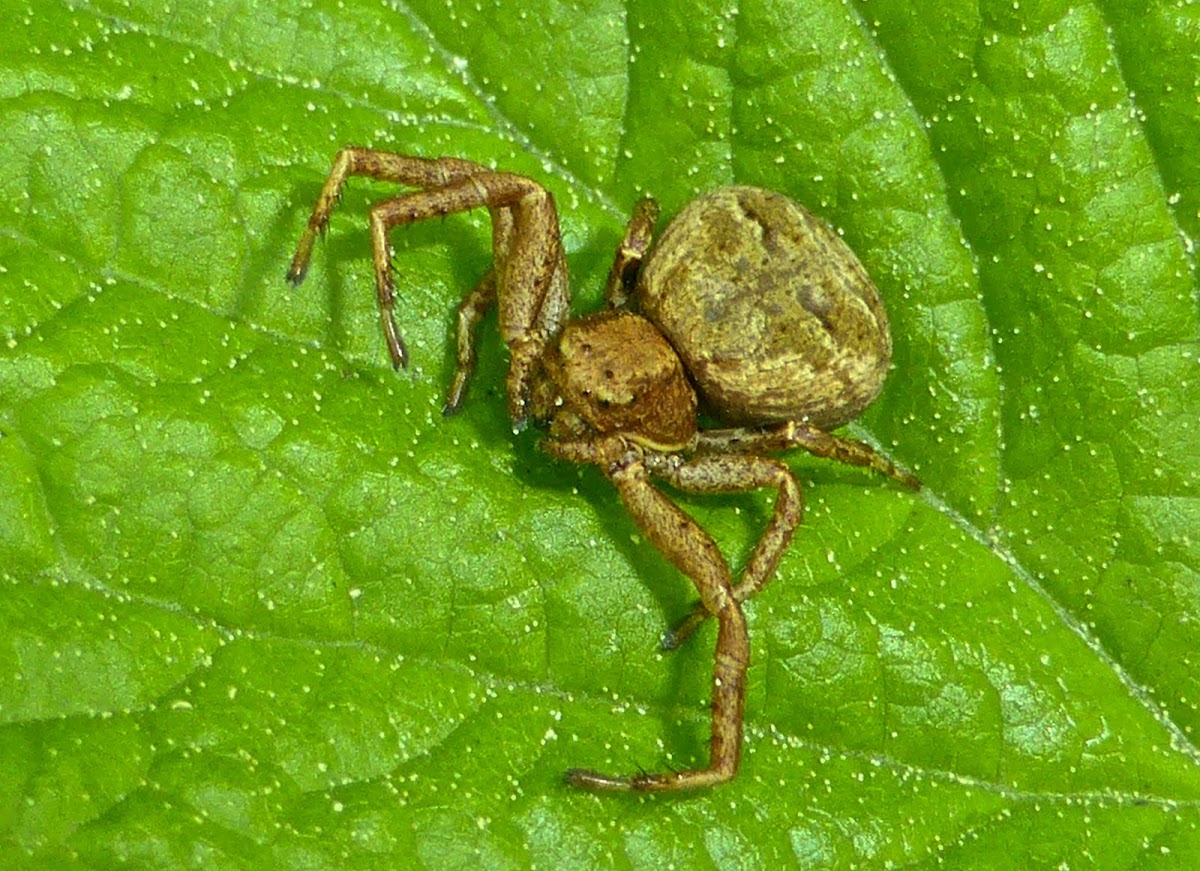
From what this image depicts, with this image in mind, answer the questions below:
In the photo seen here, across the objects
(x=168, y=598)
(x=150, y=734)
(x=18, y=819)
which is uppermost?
(x=168, y=598)

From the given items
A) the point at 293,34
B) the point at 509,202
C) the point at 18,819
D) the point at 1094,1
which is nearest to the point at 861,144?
the point at 1094,1

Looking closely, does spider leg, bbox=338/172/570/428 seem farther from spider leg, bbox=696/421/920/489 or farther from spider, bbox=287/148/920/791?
spider leg, bbox=696/421/920/489

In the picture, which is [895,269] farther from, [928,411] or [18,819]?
[18,819]

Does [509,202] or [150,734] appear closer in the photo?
[150,734]

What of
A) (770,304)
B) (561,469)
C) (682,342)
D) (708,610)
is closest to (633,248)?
(682,342)

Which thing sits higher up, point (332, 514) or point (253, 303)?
point (253, 303)

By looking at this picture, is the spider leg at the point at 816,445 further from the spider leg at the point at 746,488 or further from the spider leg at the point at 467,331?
the spider leg at the point at 467,331
